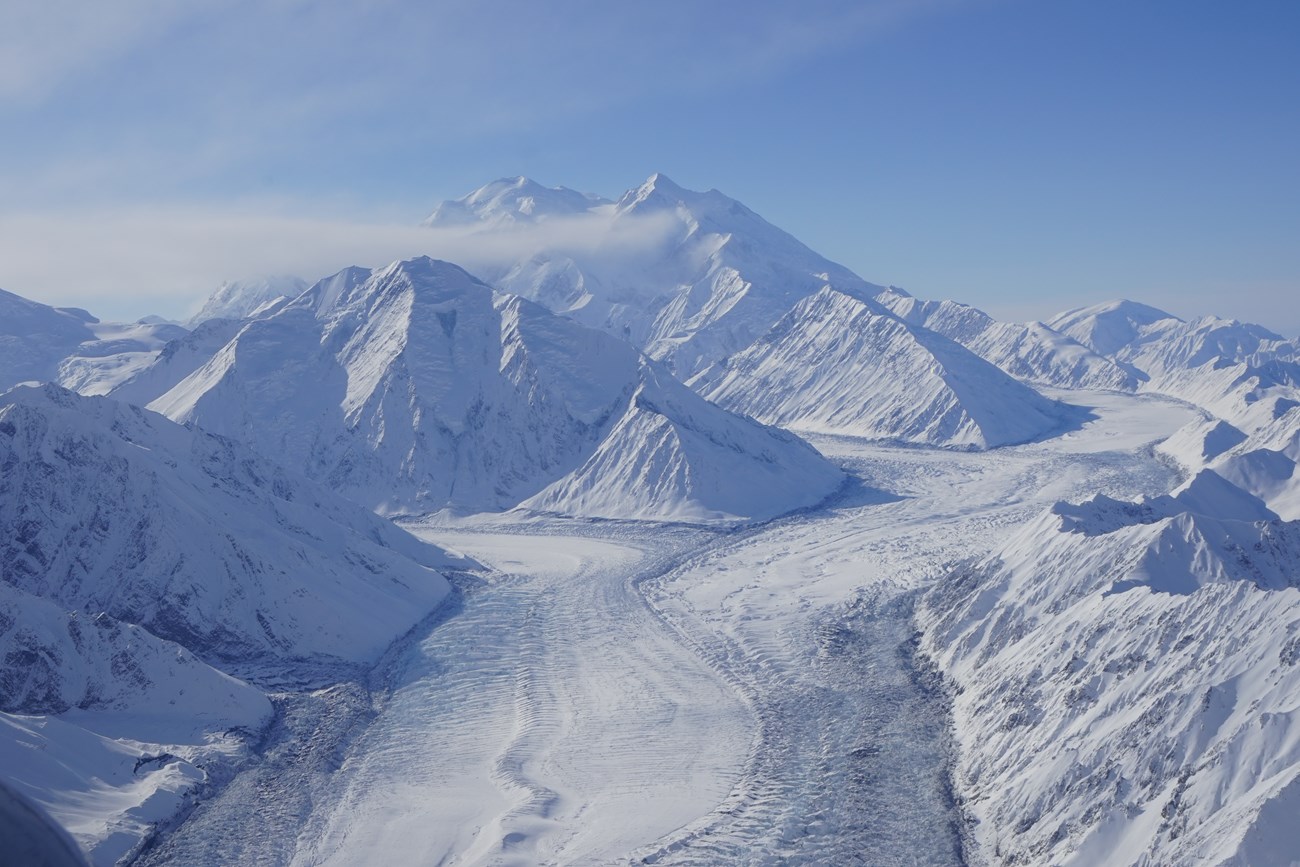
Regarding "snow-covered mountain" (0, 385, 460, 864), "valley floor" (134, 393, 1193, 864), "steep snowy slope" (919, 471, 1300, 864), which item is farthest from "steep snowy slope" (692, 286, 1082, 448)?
"steep snowy slope" (919, 471, 1300, 864)

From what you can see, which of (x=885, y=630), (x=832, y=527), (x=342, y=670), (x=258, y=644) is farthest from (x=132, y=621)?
(x=832, y=527)

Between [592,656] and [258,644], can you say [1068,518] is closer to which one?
[592,656]

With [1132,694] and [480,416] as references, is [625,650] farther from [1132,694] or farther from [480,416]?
[480,416]

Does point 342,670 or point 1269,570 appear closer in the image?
point 1269,570

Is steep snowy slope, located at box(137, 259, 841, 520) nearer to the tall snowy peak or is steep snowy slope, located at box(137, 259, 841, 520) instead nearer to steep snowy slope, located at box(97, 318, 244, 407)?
steep snowy slope, located at box(97, 318, 244, 407)

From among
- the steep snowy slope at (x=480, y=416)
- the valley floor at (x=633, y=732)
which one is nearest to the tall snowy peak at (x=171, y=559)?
the valley floor at (x=633, y=732)

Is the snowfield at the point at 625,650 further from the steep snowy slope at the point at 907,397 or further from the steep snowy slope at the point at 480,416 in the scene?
the steep snowy slope at the point at 907,397
